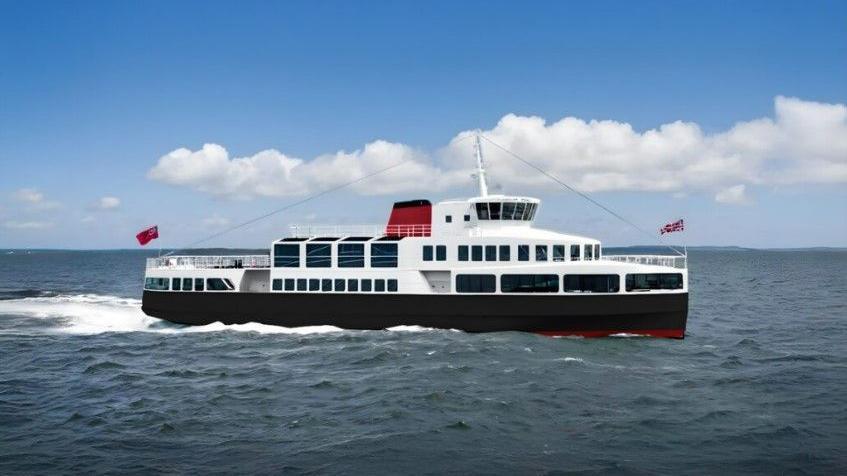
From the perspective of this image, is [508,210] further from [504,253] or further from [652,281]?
[652,281]

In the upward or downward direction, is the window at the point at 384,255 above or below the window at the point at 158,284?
above

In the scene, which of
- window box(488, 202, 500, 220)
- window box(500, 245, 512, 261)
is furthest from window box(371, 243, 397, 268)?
window box(500, 245, 512, 261)

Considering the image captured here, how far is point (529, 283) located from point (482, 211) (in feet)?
14.9

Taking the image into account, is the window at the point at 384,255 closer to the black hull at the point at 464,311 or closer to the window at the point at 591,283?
the black hull at the point at 464,311

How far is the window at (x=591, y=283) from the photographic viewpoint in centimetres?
2897

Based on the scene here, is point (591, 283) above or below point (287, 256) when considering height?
below

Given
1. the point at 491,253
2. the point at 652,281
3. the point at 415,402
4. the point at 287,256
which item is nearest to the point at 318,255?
the point at 287,256

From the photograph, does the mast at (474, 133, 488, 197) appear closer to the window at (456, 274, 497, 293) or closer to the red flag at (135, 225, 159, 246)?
the window at (456, 274, 497, 293)

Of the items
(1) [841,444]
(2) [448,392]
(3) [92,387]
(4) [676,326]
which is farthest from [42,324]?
(1) [841,444]

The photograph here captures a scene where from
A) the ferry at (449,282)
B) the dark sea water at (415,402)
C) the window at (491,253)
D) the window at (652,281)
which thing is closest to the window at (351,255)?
the ferry at (449,282)

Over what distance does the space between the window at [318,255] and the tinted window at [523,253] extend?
382 inches

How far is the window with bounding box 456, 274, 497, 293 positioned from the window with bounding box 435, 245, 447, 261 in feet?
4.26

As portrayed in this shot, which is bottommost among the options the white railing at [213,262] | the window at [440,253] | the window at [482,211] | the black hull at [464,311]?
the black hull at [464,311]

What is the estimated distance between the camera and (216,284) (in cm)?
3372
